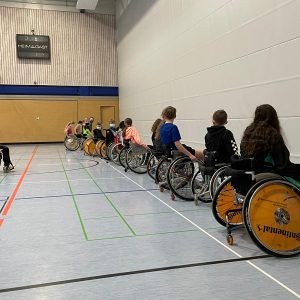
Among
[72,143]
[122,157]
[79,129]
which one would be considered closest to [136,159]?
[122,157]

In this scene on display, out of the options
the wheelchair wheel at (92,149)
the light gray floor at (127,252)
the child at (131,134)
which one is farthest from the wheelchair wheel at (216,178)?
the wheelchair wheel at (92,149)

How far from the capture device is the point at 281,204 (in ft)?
8.18

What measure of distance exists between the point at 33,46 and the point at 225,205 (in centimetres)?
1403

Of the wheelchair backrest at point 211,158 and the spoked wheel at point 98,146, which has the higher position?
the wheelchair backrest at point 211,158

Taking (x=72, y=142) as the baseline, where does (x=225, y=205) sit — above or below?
above

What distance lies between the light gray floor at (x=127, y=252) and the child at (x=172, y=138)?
2.07 ft

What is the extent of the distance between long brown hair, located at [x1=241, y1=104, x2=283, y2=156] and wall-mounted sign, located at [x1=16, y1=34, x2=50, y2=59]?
14.2 meters

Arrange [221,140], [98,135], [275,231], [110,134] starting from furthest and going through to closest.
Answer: [98,135] < [110,134] < [221,140] < [275,231]

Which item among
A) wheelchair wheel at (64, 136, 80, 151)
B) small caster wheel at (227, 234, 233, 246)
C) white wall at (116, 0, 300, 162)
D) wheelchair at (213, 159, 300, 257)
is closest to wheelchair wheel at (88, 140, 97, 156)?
white wall at (116, 0, 300, 162)

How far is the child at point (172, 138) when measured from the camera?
431 centimetres

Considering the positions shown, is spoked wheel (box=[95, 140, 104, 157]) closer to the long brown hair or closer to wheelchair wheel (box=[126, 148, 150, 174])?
wheelchair wheel (box=[126, 148, 150, 174])

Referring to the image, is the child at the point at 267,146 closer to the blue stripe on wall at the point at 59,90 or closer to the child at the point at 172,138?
the child at the point at 172,138

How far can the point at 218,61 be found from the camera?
6.22m

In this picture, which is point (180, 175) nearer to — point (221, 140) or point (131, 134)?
point (221, 140)
